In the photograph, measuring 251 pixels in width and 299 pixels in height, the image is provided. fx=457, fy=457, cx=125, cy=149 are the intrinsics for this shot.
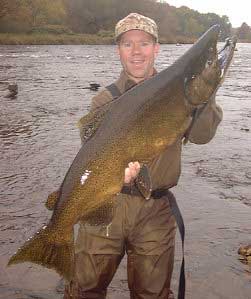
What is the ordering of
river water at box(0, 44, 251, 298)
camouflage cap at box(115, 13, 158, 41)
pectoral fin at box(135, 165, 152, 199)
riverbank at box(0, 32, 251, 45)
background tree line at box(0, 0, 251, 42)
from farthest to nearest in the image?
1. background tree line at box(0, 0, 251, 42)
2. riverbank at box(0, 32, 251, 45)
3. river water at box(0, 44, 251, 298)
4. camouflage cap at box(115, 13, 158, 41)
5. pectoral fin at box(135, 165, 152, 199)

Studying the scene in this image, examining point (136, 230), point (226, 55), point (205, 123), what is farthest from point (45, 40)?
point (226, 55)

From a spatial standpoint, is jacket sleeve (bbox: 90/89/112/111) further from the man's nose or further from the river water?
the river water

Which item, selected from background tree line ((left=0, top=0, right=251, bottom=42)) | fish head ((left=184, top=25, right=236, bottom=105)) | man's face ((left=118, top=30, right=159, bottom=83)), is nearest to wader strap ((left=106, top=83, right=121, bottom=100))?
man's face ((left=118, top=30, right=159, bottom=83))

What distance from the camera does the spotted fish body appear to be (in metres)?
2.93

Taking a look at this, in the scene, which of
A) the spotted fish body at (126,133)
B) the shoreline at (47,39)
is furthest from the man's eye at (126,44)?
the shoreline at (47,39)

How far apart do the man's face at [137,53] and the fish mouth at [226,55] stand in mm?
816

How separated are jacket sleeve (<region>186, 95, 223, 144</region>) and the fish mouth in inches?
9.8

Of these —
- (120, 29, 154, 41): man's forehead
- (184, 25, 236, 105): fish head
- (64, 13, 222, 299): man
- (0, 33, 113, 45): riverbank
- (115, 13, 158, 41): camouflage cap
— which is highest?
(115, 13, 158, 41): camouflage cap

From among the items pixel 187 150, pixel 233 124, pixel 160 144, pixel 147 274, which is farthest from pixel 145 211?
pixel 233 124

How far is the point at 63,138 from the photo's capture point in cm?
1185

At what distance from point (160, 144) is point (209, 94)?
0.45 meters

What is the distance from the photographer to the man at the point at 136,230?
139 inches

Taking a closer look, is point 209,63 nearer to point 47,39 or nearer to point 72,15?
point 47,39

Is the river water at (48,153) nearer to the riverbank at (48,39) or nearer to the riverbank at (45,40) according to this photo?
the riverbank at (45,40)
